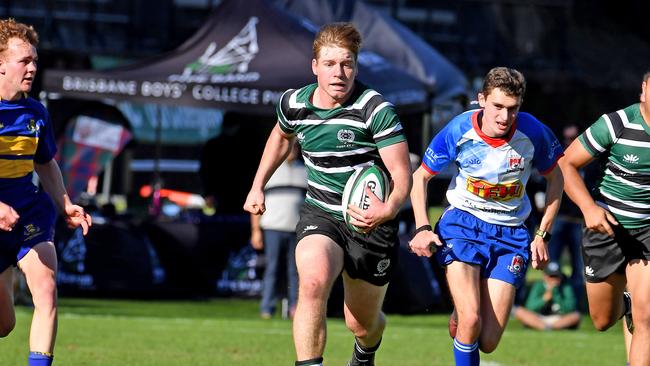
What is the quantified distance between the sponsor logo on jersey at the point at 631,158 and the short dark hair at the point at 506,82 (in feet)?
2.88

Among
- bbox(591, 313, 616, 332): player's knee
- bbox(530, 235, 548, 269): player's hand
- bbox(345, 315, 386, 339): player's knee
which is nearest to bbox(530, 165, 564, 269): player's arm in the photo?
bbox(530, 235, 548, 269): player's hand

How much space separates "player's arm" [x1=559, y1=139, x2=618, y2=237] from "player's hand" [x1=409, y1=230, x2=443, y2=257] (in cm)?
100

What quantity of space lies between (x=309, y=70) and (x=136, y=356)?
6135mm

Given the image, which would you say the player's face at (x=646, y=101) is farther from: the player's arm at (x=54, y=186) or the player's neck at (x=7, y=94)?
the player's neck at (x=7, y=94)

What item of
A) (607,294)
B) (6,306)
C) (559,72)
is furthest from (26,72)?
(559,72)

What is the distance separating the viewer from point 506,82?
8383 mm

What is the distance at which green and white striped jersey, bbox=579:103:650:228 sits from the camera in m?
8.77

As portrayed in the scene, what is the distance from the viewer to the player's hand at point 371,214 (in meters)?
7.99

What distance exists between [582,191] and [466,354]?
1276 mm

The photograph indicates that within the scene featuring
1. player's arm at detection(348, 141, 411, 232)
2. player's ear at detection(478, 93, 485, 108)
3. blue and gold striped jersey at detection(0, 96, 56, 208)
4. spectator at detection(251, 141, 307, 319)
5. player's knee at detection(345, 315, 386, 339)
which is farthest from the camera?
spectator at detection(251, 141, 307, 319)

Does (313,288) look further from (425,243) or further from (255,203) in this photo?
(425,243)

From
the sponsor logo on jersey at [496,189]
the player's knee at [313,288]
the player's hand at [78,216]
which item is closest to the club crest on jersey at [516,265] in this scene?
the sponsor logo on jersey at [496,189]

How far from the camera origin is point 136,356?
11.0 metres

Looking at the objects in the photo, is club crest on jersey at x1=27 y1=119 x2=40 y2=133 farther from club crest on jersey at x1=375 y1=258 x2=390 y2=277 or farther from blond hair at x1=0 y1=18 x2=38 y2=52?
club crest on jersey at x1=375 y1=258 x2=390 y2=277
